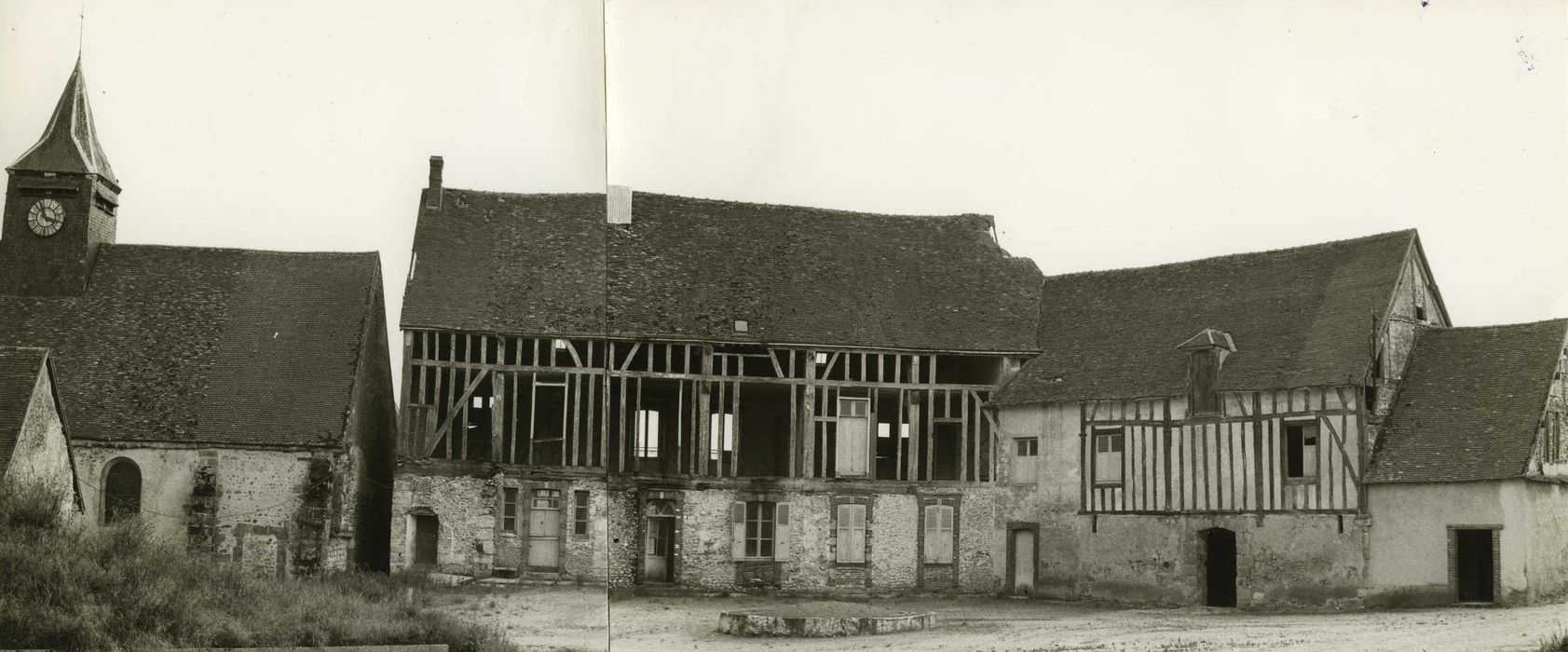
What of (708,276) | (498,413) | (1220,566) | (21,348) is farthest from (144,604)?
(1220,566)

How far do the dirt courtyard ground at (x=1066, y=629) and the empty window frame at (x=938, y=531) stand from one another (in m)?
3.36

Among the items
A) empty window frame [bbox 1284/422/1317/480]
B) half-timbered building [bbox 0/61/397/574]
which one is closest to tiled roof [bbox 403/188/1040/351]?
half-timbered building [bbox 0/61/397/574]

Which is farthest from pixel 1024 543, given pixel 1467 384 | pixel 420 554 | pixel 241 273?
pixel 241 273

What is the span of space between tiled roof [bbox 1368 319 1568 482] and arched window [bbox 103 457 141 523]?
18.0 meters

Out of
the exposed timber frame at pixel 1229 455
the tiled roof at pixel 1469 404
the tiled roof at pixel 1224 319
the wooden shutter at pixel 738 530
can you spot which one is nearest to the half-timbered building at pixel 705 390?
the wooden shutter at pixel 738 530

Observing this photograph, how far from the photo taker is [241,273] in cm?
2214

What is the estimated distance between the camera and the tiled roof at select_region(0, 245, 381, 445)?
20781 mm

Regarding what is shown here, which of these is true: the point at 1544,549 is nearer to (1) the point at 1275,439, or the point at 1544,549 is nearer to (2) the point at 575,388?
(1) the point at 1275,439

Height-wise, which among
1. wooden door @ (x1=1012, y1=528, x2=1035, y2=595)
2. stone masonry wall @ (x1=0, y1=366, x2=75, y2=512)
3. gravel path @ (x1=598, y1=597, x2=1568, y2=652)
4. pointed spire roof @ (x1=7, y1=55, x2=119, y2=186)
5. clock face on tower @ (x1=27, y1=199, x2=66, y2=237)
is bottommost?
gravel path @ (x1=598, y1=597, x2=1568, y2=652)

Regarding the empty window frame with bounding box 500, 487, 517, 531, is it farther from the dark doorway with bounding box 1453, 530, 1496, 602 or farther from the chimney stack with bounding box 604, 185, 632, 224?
the dark doorway with bounding box 1453, 530, 1496, 602

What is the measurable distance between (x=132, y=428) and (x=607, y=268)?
7.73 m

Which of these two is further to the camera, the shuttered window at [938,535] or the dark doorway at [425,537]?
the shuttered window at [938,535]

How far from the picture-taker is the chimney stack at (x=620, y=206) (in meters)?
26.0

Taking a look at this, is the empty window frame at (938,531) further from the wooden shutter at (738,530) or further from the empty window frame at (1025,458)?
the wooden shutter at (738,530)
